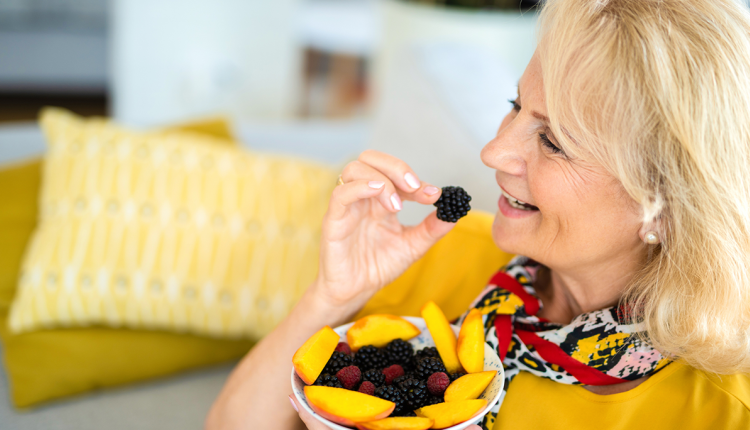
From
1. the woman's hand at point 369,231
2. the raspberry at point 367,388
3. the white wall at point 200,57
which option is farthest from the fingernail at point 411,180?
the white wall at point 200,57

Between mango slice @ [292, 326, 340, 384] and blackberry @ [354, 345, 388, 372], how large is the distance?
1.9 inches

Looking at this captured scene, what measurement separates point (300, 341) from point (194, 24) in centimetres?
274

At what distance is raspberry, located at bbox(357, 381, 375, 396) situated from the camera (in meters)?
0.88

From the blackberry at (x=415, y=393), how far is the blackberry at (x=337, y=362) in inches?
3.8

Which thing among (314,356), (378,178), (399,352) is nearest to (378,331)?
(399,352)

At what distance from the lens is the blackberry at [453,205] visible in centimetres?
102

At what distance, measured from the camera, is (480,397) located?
90cm

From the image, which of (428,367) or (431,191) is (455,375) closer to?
(428,367)

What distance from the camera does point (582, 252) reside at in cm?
102

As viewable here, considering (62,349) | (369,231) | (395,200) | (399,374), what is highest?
(395,200)

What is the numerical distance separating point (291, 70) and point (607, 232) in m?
3.12

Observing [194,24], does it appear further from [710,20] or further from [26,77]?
[710,20]

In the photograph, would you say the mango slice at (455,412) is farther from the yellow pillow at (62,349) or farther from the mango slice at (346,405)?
the yellow pillow at (62,349)

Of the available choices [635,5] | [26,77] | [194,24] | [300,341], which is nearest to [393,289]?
[300,341]
